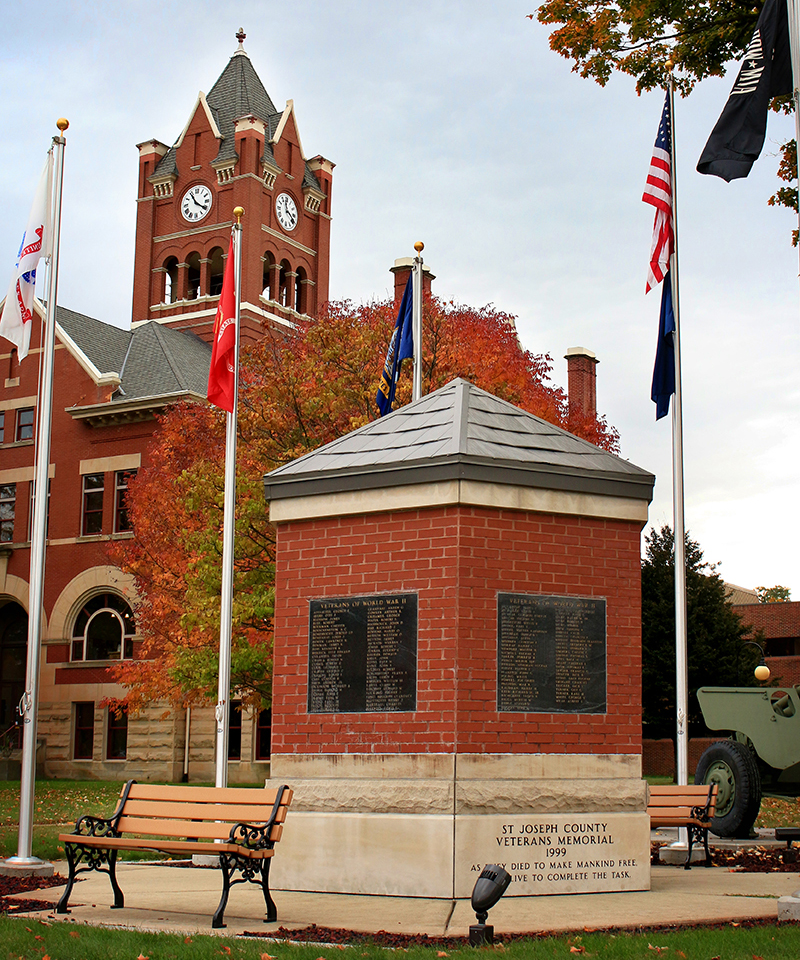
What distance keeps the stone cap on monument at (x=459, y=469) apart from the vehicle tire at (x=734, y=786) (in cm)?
502

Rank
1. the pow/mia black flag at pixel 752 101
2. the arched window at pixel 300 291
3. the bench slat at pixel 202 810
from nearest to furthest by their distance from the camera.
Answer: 1. the bench slat at pixel 202 810
2. the pow/mia black flag at pixel 752 101
3. the arched window at pixel 300 291

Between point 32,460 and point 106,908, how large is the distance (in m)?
31.8

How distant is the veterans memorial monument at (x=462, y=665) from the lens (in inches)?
363

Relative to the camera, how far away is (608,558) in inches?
400

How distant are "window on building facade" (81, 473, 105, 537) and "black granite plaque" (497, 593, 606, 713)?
2967 cm

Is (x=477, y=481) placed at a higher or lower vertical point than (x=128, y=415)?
lower

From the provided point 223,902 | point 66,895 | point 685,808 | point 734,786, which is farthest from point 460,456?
point 734,786

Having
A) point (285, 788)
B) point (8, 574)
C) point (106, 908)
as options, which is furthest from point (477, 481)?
point (8, 574)

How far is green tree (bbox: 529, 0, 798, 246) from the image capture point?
49.8 feet

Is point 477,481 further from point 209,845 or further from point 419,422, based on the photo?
point 209,845

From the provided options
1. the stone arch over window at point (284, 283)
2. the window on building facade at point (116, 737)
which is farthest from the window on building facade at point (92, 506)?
the stone arch over window at point (284, 283)

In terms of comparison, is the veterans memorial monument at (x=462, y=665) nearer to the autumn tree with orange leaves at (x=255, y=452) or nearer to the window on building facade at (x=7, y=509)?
the autumn tree with orange leaves at (x=255, y=452)

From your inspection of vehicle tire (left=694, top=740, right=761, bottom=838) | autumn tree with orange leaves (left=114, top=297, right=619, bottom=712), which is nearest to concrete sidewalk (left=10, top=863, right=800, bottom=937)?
vehicle tire (left=694, top=740, right=761, bottom=838)

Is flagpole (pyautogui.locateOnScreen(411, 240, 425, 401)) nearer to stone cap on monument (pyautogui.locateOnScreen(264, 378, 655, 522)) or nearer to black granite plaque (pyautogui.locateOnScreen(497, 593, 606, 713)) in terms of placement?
stone cap on monument (pyautogui.locateOnScreen(264, 378, 655, 522))
